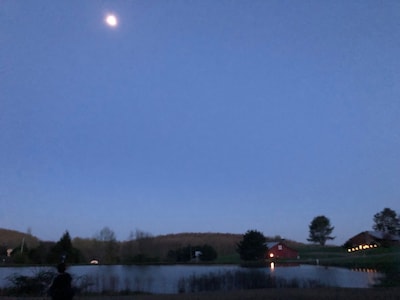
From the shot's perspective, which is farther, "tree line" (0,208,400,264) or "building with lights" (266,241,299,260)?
"building with lights" (266,241,299,260)

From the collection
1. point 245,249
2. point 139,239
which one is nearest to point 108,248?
point 139,239

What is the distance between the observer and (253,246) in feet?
238

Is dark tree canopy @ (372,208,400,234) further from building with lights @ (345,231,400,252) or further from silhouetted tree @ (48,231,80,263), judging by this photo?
silhouetted tree @ (48,231,80,263)

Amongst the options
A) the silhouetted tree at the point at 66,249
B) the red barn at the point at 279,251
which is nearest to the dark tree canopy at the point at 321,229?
the red barn at the point at 279,251

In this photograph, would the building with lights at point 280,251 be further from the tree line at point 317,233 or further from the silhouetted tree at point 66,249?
the silhouetted tree at point 66,249

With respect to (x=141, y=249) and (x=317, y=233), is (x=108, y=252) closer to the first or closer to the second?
(x=141, y=249)

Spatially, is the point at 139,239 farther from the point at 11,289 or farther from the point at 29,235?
the point at 11,289

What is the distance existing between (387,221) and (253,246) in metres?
47.9

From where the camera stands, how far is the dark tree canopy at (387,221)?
331ft

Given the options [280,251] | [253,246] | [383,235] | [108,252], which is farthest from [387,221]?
[108,252]

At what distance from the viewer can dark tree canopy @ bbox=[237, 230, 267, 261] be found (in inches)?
2852

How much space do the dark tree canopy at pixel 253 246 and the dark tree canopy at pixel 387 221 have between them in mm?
41012

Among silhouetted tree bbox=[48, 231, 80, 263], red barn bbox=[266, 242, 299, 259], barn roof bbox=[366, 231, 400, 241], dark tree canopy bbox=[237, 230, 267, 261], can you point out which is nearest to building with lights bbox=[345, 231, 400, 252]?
barn roof bbox=[366, 231, 400, 241]

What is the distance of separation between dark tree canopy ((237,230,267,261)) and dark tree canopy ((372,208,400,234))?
1615 inches
